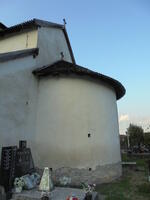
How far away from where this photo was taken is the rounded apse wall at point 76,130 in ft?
28.2

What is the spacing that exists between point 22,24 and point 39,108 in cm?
518

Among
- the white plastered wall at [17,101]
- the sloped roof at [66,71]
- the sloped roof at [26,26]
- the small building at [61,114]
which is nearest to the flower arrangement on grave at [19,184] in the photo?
the white plastered wall at [17,101]

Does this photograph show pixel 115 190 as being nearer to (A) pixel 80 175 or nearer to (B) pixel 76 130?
(A) pixel 80 175

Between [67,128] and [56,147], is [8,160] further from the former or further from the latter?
[67,128]

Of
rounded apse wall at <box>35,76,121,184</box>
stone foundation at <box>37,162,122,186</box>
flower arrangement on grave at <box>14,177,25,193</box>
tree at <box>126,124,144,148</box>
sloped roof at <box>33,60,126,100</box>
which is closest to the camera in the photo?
flower arrangement on grave at <box>14,177,25,193</box>

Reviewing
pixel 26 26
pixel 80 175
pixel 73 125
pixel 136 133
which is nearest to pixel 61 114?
pixel 73 125

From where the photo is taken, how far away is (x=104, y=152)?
30.4 feet

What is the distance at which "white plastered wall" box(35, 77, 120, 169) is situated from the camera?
8.66 meters

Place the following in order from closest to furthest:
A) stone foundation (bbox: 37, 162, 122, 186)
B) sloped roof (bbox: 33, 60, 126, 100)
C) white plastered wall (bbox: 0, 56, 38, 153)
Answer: white plastered wall (bbox: 0, 56, 38, 153)
stone foundation (bbox: 37, 162, 122, 186)
sloped roof (bbox: 33, 60, 126, 100)

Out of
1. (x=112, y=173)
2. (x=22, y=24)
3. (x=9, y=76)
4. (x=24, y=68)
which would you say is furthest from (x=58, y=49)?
(x=112, y=173)

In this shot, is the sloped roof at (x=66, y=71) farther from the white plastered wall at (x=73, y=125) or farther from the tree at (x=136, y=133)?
the tree at (x=136, y=133)

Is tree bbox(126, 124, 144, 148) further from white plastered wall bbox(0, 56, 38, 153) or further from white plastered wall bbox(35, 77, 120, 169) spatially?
white plastered wall bbox(0, 56, 38, 153)

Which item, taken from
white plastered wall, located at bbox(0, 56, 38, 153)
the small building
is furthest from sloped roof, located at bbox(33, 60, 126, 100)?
white plastered wall, located at bbox(0, 56, 38, 153)

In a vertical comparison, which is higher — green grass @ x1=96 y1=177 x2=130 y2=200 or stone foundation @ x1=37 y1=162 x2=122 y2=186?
stone foundation @ x1=37 y1=162 x2=122 y2=186
